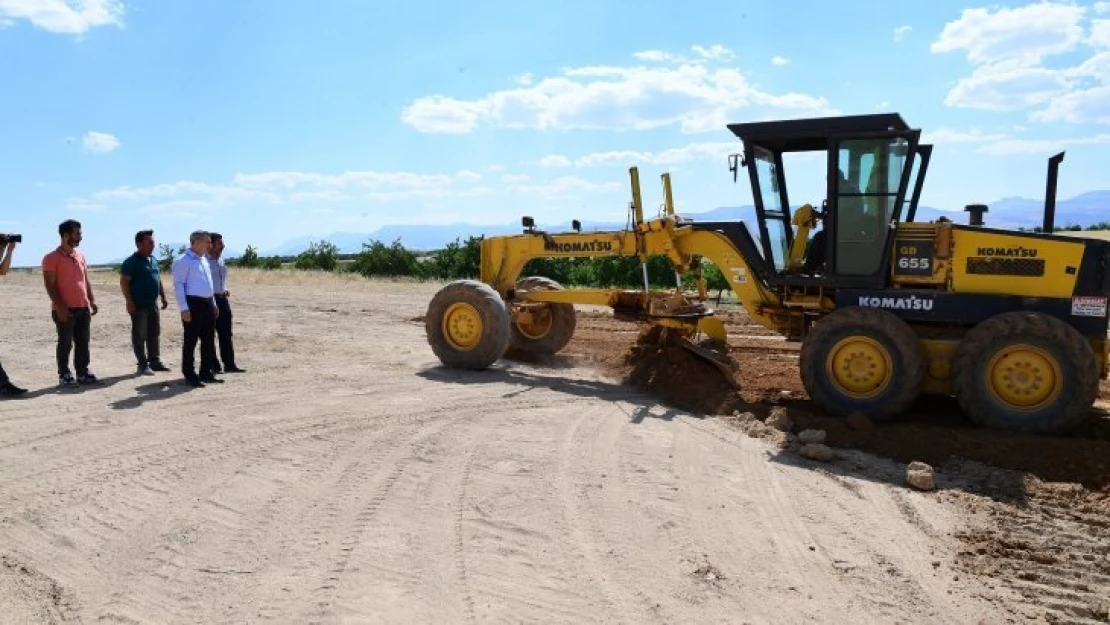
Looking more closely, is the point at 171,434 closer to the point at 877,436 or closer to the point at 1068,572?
the point at 877,436

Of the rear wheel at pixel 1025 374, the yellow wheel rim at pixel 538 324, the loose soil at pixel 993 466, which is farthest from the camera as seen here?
the yellow wheel rim at pixel 538 324

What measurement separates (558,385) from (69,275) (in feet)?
16.8

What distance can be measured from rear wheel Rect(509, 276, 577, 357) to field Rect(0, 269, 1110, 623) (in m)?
2.35

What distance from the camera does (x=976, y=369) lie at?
282 inches

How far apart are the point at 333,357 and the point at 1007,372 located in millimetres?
7777

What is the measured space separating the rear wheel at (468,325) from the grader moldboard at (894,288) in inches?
72.3

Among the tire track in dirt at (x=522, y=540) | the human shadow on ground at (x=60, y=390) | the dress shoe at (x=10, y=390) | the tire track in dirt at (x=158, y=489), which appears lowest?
the tire track in dirt at (x=522, y=540)

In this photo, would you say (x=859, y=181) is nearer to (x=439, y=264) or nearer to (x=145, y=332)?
(x=145, y=332)

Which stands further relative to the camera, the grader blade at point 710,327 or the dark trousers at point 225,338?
the dark trousers at point 225,338

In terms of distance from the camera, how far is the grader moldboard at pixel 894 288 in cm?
708

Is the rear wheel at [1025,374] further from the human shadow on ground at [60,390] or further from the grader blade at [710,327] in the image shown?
the human shadow on ground at [60,390]

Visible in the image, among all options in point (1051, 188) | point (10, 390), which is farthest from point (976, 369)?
point (10, 390)

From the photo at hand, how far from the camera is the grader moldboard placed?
7078 mm

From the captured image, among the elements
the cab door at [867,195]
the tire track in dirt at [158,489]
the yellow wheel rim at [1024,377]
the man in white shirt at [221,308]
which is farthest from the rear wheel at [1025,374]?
the man in white shirt at [221,308]
